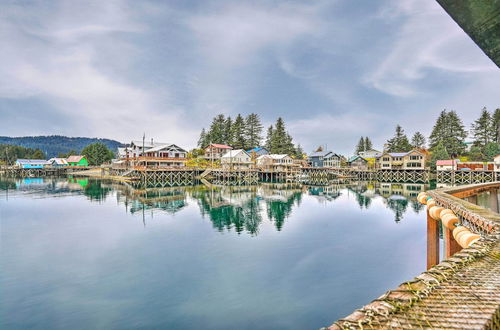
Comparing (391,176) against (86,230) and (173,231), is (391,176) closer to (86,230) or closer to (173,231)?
(173,231)

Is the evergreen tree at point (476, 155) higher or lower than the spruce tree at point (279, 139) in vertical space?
lower

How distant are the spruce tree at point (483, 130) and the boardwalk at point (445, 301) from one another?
80.8m

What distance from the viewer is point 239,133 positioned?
80.8 meters

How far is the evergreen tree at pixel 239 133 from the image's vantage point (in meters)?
80.4

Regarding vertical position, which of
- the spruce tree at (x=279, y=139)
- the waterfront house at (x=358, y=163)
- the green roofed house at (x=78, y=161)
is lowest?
the waterfront house at (x=358, y=163)

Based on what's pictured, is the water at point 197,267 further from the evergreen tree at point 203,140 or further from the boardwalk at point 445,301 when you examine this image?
the evergreen tree at point 203,140

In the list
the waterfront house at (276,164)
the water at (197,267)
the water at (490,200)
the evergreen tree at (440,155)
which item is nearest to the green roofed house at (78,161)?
the waterfront house at (276,164)

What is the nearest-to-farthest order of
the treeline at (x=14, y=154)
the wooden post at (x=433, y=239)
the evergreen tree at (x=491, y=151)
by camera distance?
1. the wooden post at (x=433, y=239)
2. the evergreen tree at (x=491, y=151)
3. the treeline at (x=14, y=154)

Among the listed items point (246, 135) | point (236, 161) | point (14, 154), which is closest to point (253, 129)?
point (246, 135)

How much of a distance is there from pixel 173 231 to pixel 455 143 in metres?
72.7

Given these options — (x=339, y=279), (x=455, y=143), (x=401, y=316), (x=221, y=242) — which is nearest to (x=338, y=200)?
(x=221, y=242)

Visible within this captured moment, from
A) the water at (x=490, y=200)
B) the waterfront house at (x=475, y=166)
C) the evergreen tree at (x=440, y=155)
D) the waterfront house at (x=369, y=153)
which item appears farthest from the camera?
the waterfront house at (x=369, y=153)

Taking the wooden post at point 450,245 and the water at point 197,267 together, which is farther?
the water at point 197,267

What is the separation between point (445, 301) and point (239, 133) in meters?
79.7
